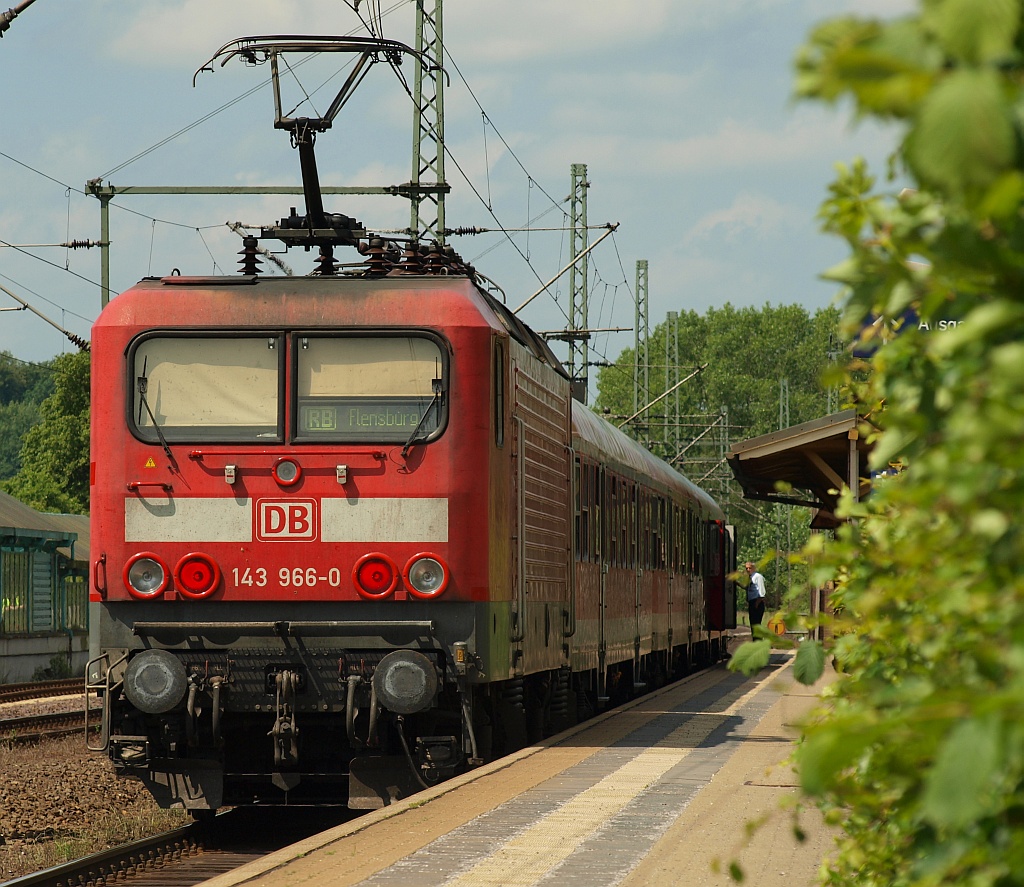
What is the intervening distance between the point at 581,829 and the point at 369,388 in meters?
3.06

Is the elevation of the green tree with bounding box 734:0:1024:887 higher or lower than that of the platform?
higher

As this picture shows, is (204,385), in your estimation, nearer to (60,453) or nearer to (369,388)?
(369,388)

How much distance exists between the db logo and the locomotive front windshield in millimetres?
388

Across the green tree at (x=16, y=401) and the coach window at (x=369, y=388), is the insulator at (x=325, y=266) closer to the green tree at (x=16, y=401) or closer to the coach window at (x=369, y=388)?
the coach window at (x=369, y=388)

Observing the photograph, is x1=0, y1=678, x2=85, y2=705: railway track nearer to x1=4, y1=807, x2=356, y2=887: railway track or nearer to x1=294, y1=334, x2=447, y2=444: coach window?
x1=4, y1=807, x2=356, y2=887: railway track

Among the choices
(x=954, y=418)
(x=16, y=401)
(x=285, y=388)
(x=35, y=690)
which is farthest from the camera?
(x=16, y=401)

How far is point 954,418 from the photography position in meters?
1.77

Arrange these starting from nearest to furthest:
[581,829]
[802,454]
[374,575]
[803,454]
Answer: [581,829], [374,575], [803,454], [802,454]

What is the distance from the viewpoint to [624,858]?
731cm

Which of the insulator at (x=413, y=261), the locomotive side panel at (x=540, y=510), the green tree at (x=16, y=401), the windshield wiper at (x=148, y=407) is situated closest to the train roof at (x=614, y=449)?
the locomotive side panel at (x=540, y=510)

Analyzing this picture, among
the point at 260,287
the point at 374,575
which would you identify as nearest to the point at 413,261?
the point at 260,287

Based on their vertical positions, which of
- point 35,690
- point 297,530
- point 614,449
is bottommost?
point 35,690

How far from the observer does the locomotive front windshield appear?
9734 millimetres

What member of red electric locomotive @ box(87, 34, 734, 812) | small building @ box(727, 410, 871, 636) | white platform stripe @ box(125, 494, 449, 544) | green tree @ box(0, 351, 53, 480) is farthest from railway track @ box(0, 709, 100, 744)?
green tree @ box(0, 351, 53, 480)
